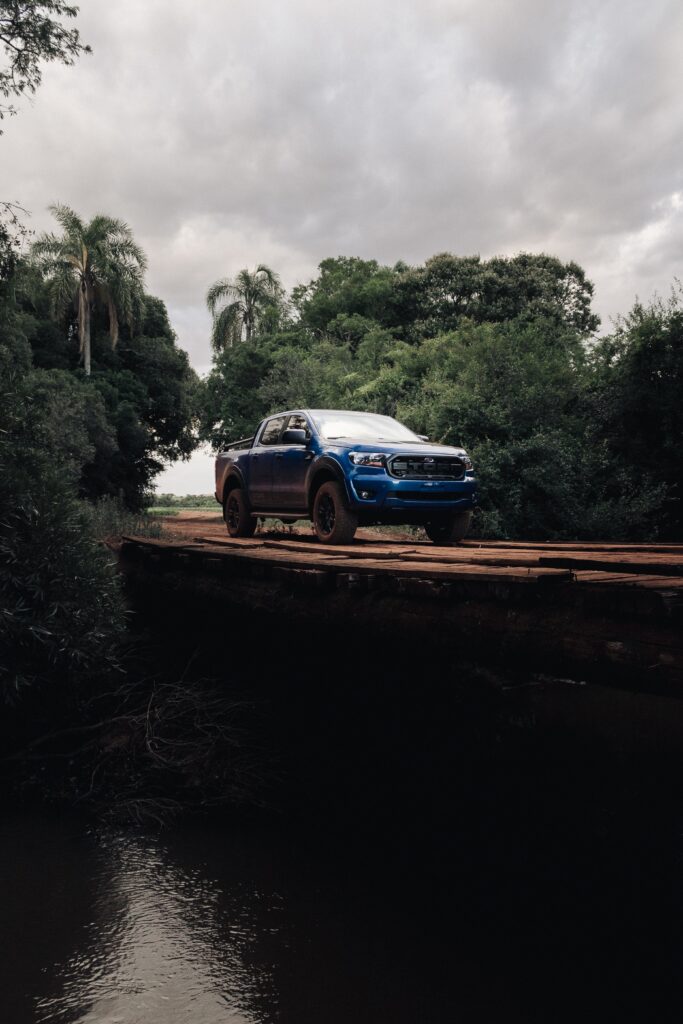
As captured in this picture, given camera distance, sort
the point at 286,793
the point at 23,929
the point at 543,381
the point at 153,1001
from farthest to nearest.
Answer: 1. the point at 543,381
2. the point at 286,793
3. the point at 23,929
4. the point at 153,1001

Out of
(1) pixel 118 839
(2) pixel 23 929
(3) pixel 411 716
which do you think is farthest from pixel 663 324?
(2) pixel 23 929

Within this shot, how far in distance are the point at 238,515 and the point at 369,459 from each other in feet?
12.2

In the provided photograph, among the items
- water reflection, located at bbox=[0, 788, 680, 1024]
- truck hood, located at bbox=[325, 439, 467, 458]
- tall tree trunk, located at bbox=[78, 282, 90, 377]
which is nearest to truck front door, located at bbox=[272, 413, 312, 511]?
truck hood, located at bbox=[325, 439, 467, 458]

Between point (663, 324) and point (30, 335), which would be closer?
point (663, 324)

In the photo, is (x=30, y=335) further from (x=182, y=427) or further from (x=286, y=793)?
(x=286, y=793)

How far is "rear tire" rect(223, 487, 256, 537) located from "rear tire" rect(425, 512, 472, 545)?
302 cm

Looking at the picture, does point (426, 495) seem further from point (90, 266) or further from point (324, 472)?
point (90, 266)

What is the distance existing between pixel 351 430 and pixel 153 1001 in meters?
6.59

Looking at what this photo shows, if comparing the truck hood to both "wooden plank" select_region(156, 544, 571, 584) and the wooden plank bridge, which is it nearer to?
the wooden plank bridge

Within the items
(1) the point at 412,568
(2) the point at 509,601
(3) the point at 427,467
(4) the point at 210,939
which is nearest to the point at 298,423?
(3) the point at 427,467

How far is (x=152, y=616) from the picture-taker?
1167 centimetres

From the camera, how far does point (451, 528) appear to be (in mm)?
9680

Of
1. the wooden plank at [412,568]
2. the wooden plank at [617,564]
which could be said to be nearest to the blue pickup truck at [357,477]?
the wooden plank at [412,568]

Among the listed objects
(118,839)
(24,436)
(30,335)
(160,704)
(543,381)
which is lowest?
(118,839)
